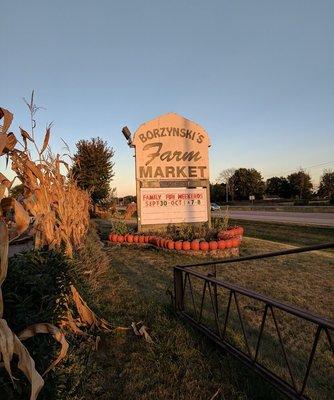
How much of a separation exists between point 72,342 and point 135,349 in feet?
2.44

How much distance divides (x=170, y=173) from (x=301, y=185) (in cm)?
7304

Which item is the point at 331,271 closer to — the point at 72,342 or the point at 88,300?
the point at 88,300

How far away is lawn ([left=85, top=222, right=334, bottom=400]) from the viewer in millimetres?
3311

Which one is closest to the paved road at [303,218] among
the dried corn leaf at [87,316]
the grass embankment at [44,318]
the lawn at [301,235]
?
the lawn at [301,235]

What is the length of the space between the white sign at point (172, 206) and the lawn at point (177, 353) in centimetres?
536

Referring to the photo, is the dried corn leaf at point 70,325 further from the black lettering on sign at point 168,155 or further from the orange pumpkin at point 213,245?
the black lettering on sign at point 168,155

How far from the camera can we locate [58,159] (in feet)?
21.7

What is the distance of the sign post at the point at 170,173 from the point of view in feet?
43.0

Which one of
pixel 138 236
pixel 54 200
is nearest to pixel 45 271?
pixel 54 200

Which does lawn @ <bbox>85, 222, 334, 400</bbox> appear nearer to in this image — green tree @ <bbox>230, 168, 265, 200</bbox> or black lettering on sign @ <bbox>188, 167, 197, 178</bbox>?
black lettering on sign @ <bbox>188, 167, 197, 178</bbox>

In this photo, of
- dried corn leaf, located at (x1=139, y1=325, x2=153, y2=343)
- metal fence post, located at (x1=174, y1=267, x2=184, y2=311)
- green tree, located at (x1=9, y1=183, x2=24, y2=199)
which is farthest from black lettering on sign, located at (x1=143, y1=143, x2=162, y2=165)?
dried corn leaf, located at (x1=139, y1=325, x2=153, y2=343)

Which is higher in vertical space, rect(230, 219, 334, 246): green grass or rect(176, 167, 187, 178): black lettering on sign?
rect(176, 167, 187, 178): black lettering on sign

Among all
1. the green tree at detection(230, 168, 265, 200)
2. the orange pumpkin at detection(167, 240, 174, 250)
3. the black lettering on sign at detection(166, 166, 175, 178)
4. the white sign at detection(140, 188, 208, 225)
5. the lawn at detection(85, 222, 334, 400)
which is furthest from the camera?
the green tree at detection(230, 168, 265, 200)

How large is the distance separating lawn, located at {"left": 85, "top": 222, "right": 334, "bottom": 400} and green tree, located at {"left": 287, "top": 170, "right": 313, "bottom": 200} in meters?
77.9
